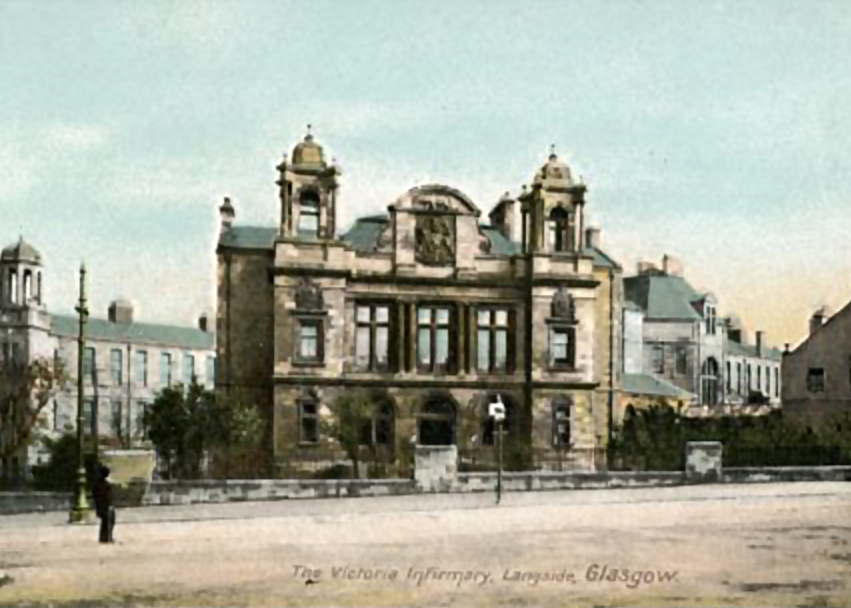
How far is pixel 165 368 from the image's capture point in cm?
6166

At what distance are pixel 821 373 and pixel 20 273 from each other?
1177 inches

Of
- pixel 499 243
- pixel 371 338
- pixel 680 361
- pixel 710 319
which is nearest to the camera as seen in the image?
pixel 371 338

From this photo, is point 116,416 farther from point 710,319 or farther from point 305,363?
point 710,319

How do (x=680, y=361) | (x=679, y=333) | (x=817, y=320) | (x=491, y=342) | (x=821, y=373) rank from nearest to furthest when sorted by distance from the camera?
(x=491, y=342), (x=821, y=373), (x=817, y=320), (x=679, y=333), (x=680, y=361)

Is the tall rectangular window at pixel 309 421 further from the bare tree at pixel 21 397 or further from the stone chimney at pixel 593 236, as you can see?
the stone chimney at pixel 593 236

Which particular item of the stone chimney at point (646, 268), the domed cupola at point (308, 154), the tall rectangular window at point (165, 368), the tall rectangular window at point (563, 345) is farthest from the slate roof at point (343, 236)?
the stone chimney at point (646, 268)

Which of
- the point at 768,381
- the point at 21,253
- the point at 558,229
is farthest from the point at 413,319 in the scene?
the point at 768,381

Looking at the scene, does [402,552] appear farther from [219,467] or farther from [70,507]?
[219,467]

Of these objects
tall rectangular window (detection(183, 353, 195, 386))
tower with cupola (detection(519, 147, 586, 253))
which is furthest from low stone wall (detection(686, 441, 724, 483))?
tall rectangular window (detection(183, 353, 195, 386))

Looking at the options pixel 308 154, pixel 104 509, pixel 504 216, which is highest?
pixel 308 154

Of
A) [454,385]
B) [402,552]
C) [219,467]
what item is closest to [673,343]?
[454,385]

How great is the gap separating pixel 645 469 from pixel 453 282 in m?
8.58

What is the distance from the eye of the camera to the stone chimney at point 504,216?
45.8 metres

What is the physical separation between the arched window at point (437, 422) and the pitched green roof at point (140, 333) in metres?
15.7
